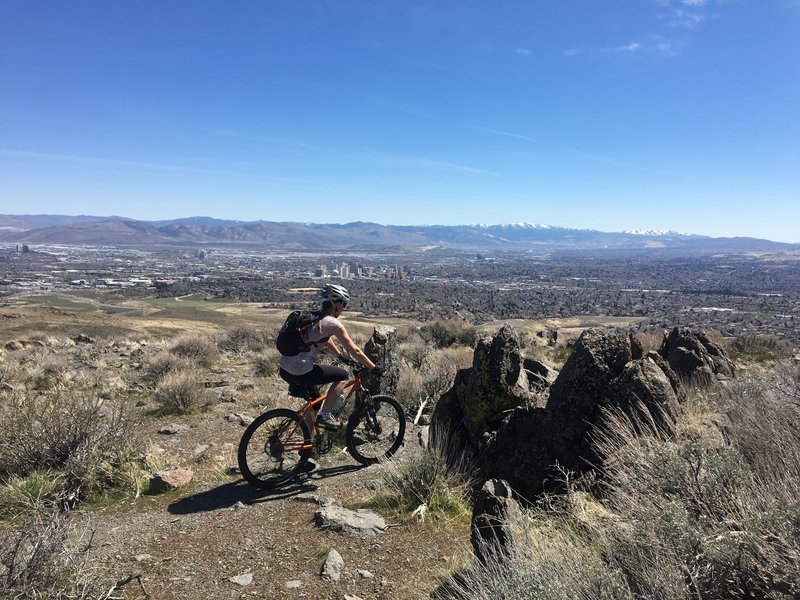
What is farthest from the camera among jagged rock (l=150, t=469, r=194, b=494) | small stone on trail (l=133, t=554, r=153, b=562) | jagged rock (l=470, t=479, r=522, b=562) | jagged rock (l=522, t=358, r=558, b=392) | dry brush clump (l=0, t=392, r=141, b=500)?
jagged rock (l=522, t=358, r=558, b=392)

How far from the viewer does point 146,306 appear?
58688 millimetres

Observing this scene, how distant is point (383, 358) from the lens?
28.6 ft

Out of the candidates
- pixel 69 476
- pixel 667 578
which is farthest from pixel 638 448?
pixel 69 476

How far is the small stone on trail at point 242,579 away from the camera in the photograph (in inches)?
152

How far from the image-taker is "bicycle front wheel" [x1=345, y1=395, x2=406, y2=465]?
660cm

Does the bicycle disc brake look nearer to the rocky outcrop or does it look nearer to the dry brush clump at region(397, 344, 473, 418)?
the rocky outcrop

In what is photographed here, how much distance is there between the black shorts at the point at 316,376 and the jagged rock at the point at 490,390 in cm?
148

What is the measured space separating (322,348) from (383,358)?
9.58 feet

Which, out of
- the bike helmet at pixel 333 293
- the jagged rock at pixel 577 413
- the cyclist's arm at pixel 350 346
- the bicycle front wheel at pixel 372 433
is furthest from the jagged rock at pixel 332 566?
the bike helmet at pixel 333 293

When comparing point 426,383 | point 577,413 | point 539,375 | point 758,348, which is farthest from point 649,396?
point 758,348

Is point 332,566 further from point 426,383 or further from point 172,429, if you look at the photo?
point 426,383

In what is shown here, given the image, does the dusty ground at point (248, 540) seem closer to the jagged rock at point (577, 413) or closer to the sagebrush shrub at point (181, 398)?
the jagged rock at point (577, 413)

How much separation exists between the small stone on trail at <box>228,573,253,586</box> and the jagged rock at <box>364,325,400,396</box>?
4613 mm

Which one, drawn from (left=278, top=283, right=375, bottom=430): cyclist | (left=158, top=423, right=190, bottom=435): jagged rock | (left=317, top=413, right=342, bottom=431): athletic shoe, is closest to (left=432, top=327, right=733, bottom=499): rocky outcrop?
(left=278, top=283, right=375, bottom=430): cyclist
